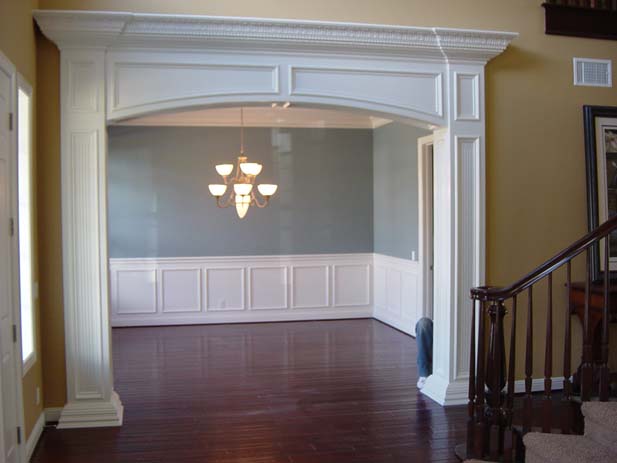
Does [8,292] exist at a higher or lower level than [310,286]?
higher

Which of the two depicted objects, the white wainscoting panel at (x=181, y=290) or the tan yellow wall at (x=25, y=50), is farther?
the white wainscoting panel at (x=181, y=290)

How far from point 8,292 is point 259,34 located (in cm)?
243

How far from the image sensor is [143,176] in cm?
845

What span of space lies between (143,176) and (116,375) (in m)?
3.25

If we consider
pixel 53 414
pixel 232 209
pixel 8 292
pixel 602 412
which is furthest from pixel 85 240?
pixel 232 209

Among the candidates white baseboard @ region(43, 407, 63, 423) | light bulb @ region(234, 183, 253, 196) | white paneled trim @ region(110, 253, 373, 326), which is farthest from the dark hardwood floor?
light bulb @ region(234, 183, 253, 196)

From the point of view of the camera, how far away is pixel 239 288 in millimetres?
8688

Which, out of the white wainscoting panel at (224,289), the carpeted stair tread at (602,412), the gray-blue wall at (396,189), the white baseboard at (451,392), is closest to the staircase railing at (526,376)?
the carpeted stair tread at (602,412)

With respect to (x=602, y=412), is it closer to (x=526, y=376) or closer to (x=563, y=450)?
(x=563, y=450)

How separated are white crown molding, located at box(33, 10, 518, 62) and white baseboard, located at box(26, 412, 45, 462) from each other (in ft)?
8.50

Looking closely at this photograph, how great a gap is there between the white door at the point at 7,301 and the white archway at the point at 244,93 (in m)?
0.90

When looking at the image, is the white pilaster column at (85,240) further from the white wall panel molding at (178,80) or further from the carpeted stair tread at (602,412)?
the carpeted stair tread at (602,412)

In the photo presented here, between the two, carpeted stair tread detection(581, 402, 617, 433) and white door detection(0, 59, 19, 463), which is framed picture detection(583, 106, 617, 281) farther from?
white door detection(0, 59, 19, 463)

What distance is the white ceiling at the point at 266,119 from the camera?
27.5 ft
